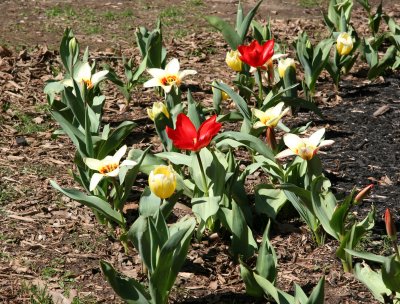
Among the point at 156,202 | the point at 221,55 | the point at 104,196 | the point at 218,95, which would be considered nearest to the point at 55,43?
the point at 221,55

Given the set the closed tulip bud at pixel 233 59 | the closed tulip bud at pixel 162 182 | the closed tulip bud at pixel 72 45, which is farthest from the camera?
the closed tulip bud at pixel 72 45

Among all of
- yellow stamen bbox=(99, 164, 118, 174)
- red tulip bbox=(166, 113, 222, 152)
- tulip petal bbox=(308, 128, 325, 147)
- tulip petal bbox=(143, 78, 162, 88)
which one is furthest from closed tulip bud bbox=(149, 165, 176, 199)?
tulip petal bbox=(143, 78, 162, 88)

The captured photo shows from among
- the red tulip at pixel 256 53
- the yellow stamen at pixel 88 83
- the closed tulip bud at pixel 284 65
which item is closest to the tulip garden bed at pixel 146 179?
the closed tulip bud at pixel 284 65

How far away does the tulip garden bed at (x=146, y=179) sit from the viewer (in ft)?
11.9

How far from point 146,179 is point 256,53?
36.6 inches

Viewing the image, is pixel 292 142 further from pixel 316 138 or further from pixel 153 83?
pixel 153 83

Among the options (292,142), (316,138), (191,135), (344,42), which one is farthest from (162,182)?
(344,42)

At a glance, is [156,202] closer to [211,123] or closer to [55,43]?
[211,123]

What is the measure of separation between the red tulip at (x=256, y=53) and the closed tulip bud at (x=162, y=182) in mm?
1185

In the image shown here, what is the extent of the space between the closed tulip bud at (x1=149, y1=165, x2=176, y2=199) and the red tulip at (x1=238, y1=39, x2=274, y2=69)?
1.19 m

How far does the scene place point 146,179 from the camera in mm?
4570

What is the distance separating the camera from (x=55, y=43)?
666 centimetres

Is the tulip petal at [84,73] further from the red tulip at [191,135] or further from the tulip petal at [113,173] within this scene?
the red tulip at [191,135]

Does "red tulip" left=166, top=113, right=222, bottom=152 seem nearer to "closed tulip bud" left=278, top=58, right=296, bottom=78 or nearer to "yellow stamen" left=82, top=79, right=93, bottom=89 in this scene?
"yellow stamen" left=82, top=79, right=93, bottom=89
